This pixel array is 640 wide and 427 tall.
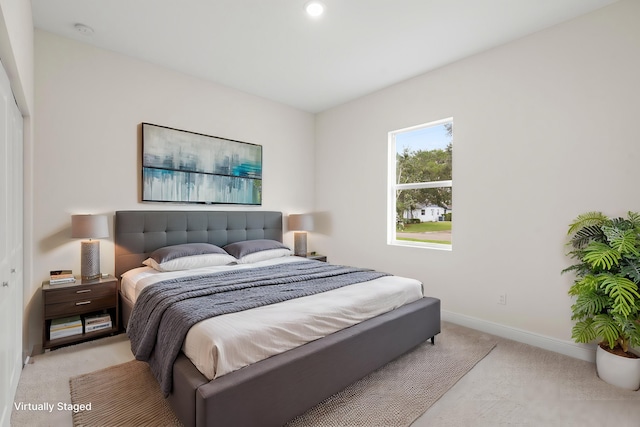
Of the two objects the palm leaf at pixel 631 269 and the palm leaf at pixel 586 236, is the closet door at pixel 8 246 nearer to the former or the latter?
the palm leaf at pixel 631 269

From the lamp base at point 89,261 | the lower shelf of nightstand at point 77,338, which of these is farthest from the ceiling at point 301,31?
the lower shelf of nightstand at point 77,338

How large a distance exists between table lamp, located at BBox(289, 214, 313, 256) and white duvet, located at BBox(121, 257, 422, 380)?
1.84 metres

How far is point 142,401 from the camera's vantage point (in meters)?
1.90

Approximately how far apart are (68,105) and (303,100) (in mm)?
2654

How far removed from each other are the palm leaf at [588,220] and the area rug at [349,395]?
1.28 meters

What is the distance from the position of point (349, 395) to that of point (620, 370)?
1844mm

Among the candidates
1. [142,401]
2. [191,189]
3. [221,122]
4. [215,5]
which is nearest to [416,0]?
[215,5]

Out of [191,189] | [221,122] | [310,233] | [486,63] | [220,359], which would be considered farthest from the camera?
[310,233]

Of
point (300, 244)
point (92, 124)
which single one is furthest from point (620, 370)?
point (92, 124)

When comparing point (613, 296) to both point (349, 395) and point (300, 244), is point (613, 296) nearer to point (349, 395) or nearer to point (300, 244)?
point (349, 395)

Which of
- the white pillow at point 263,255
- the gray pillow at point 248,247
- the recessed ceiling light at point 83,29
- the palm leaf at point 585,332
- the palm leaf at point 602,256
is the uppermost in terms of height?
the recessed ceiling light at point 83,29

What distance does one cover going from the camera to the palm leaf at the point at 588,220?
2310 millimetres

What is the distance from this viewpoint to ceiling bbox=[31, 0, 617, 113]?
7.91 feet

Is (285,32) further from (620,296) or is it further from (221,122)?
(620,296)
